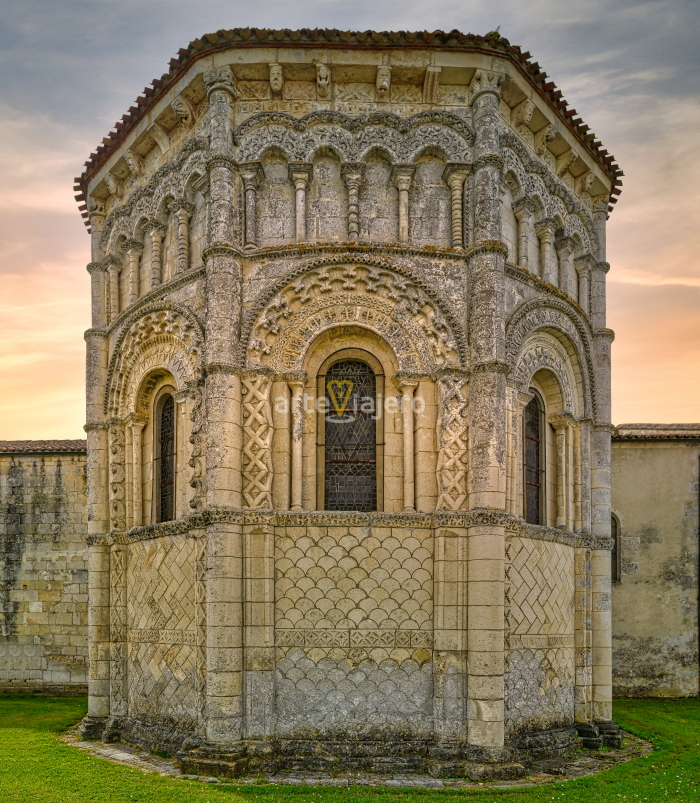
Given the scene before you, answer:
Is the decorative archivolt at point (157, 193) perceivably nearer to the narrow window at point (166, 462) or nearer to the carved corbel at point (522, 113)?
the narrow window at point (166, 462)

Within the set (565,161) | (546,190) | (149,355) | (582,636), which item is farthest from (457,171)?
(582,636)

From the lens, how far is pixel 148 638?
1361 cm

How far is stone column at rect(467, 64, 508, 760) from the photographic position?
11.5m

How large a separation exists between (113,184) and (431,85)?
7.24m

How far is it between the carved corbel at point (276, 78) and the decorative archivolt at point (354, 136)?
0.44 metres

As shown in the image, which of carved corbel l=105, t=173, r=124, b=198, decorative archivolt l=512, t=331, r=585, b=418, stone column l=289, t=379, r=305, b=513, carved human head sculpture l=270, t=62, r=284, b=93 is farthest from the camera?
carved corbel l=105, t=173, r=124, b=198

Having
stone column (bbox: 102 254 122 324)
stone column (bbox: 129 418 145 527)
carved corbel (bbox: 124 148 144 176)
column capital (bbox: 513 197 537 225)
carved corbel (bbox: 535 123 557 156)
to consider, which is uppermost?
carved corbel (bbox: 535 123 557 156)

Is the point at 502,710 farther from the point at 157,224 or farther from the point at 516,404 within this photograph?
the point at 157,224


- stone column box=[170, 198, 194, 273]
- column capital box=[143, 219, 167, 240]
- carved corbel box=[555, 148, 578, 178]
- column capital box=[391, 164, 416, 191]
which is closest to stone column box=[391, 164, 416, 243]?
column capital box=[391, 164, 416, 191]

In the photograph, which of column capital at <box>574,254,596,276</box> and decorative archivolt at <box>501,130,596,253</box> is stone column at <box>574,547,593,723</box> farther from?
decorative archivolt at <box>501,130,596,253</box>

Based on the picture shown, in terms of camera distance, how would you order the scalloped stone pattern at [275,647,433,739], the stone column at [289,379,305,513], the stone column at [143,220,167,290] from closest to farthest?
1. the scalloped stone pattern at [275,647,433,739]
2. the stone column at [289,379,305,513]
3. the stone column at [143,220,167,290]

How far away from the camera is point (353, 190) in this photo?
1313 cm

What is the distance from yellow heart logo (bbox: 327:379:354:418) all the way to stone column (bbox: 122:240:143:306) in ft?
16.7

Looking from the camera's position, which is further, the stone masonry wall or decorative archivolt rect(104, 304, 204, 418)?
the stone masonry wall
